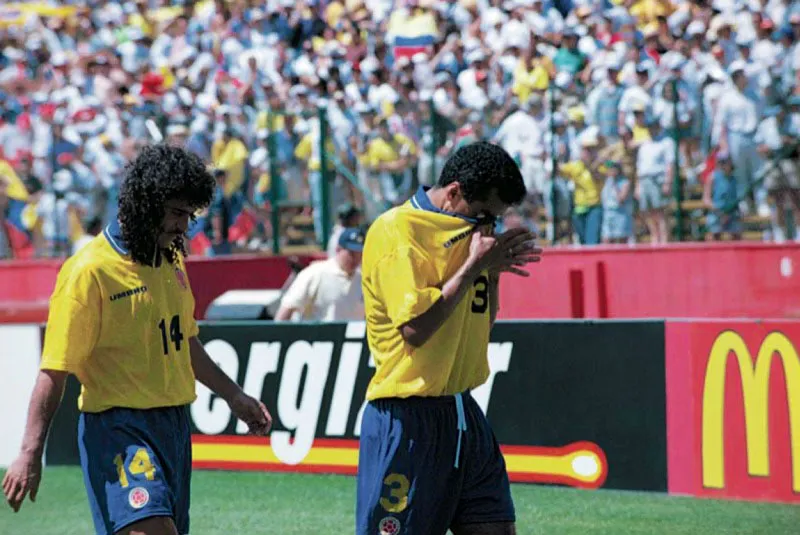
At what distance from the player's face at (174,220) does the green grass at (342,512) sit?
3852 mm

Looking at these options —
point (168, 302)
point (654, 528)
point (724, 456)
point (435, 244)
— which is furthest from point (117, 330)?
point (724, 456)

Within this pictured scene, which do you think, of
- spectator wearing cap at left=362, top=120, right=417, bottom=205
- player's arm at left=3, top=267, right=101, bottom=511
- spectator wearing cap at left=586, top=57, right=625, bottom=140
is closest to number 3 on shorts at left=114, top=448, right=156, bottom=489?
player's arm at left=3, top=267, right=101, bottom=511

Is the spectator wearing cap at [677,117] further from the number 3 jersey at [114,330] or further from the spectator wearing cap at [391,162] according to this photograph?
the number 3 jersey at [114,330]

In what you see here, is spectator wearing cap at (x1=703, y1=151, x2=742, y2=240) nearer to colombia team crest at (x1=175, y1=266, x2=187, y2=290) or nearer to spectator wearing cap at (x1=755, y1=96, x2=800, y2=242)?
spectator wearing cap at (x1=755, y1=96, x2=800, y2=242)

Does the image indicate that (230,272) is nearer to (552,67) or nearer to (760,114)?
(552,67)

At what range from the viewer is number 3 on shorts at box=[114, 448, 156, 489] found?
16.8ft

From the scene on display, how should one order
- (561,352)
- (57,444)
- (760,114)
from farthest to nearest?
(760,114) < (57,444) < (561,352)

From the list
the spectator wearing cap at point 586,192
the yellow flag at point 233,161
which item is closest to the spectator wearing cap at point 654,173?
the spectator wearing cap at point 586,192

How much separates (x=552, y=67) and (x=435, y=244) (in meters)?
11.6

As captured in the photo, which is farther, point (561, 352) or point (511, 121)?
point (511, 121)

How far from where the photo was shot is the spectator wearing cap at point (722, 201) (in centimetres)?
1416

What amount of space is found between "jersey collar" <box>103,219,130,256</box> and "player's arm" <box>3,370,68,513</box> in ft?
1.58

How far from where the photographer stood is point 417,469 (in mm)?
5203

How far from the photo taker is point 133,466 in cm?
514
